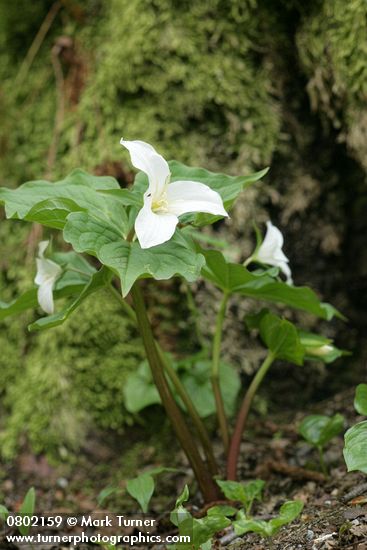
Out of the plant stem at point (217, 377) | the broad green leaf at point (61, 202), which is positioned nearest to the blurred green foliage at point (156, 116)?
the plant stem at point (217, 377)

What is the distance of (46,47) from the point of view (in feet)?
9.89

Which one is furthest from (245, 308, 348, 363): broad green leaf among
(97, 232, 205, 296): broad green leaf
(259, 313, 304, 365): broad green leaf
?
(97, 232, 205, 296): broad green leaf

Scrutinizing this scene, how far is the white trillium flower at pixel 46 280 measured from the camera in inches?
67.2

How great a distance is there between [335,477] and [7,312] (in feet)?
3.78

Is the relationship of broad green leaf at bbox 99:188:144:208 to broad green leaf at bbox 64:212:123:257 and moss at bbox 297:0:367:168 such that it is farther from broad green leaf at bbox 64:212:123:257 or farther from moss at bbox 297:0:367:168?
moss at bbox 297:0:367:168

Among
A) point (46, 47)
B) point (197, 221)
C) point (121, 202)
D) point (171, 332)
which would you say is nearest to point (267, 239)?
point (197, 221)

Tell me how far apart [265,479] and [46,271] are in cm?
104

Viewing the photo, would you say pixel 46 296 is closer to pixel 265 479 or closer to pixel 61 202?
pixel 61 202

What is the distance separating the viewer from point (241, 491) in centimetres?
170

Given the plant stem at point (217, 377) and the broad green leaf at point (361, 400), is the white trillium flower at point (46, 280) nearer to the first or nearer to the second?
the plant stem at point (217, 377)

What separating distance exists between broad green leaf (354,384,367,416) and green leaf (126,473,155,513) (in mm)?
637

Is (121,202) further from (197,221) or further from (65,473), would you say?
(65,473)

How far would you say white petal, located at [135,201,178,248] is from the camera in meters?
1.40

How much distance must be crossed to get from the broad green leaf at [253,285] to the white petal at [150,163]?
30 cm
